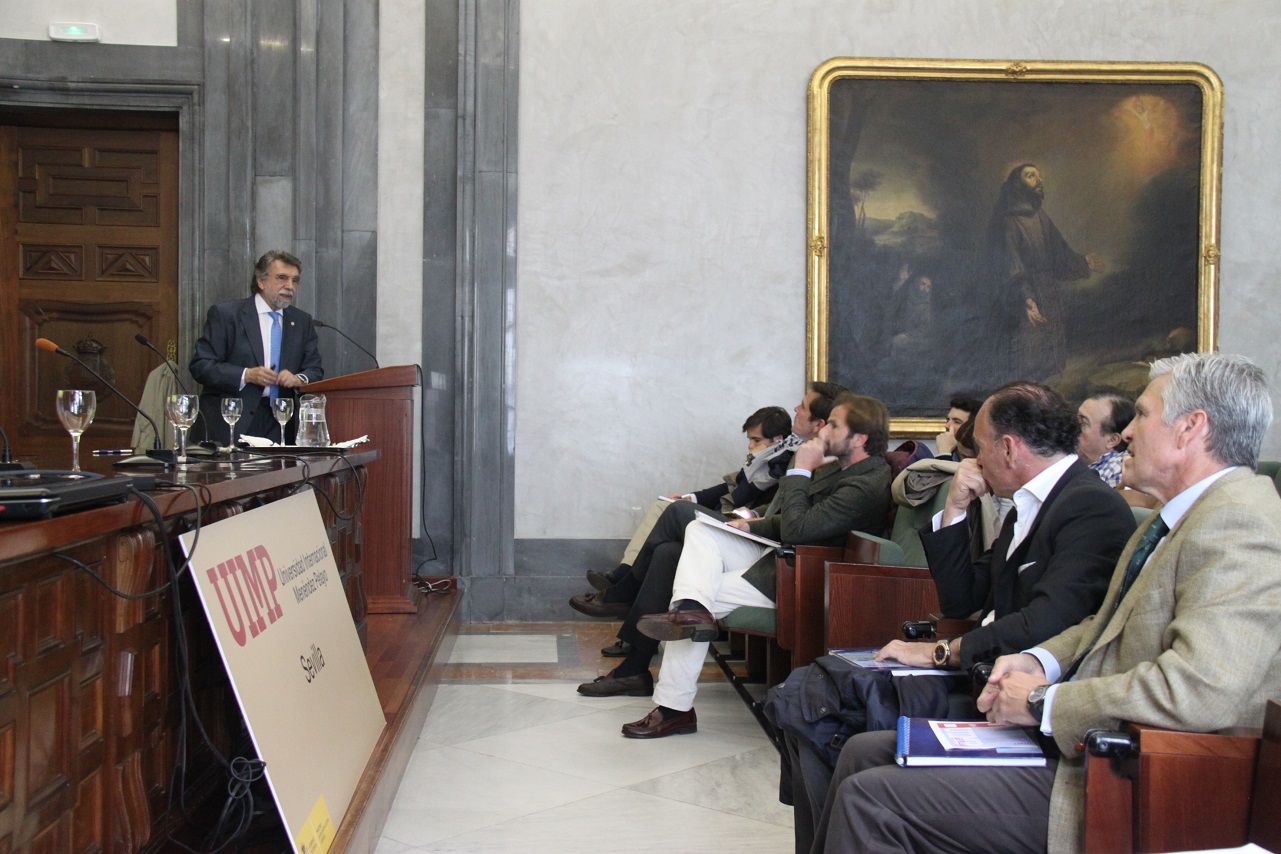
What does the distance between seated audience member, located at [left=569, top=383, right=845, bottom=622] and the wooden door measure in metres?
2.85

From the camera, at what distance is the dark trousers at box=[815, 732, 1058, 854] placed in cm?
198

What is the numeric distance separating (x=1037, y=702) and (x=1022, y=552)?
667 millimetres

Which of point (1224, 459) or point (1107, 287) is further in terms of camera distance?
point (1107, 287)

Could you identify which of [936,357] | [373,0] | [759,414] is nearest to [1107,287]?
[936,357]

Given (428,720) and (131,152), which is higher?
(131,152)

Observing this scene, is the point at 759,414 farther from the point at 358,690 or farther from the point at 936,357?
the point at 358,690

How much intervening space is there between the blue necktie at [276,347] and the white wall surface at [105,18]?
1784 mm

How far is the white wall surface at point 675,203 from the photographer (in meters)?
6.43

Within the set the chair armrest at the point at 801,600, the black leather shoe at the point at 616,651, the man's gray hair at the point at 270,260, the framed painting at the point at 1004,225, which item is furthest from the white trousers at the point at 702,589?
the man's gray hair at the point at 270,260

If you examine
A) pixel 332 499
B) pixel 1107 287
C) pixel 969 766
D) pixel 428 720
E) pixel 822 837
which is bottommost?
pixel 428 720

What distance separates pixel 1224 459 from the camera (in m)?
2.00

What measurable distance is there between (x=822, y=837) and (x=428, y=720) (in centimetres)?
239

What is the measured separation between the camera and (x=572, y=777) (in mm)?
3637

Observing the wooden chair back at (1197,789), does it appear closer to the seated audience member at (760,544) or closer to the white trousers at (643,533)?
the seated audience member at (760,544)
